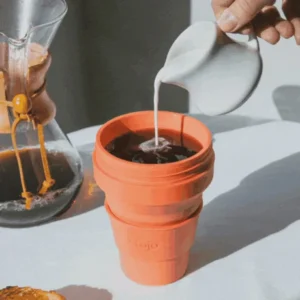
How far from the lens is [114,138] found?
48 centimetres

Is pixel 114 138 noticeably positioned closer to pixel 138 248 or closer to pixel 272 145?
pixel 138 248

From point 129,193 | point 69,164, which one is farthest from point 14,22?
point 129,193

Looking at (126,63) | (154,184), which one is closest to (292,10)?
(154,184)

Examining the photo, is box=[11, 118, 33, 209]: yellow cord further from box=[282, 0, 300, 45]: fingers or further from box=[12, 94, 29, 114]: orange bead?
box=[282, 0, 300, 45]: fingers

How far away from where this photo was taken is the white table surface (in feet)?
1.57

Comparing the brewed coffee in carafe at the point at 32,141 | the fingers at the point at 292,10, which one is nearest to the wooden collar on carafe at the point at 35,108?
the brewed coffee in carafe at the point at 32,141

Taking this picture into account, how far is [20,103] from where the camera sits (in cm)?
50

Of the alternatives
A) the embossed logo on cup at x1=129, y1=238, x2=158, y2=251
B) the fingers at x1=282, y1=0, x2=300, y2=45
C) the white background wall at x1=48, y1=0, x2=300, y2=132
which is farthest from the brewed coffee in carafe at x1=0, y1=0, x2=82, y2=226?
the white background wall at x1=48, y1=0, x2=300, y2=132

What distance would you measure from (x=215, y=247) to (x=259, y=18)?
0.22 meters

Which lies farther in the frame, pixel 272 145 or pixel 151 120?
pixel 272 145

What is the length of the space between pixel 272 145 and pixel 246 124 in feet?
0.19

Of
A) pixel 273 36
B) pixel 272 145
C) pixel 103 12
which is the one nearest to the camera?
pixel 273 36

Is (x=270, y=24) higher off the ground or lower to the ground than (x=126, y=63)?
higher

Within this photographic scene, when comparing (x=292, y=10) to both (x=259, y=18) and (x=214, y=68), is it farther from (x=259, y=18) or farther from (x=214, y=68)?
(x=214, y=68)
